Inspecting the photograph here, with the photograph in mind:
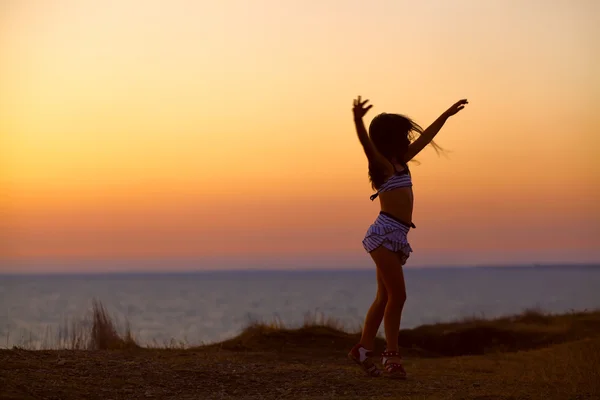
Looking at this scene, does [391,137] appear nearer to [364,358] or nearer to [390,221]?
[390,221]

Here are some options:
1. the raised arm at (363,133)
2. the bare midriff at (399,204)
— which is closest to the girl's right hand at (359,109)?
the raised arm at (363,133)

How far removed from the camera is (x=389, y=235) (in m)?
7.79

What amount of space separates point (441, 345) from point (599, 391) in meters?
7.12

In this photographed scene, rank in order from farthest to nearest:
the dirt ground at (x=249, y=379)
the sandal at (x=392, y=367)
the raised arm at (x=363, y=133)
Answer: the sandal at (x=392, y=367)
the raised arm at (x=363, y=133)
the dirt ground at (x=249, y=379)

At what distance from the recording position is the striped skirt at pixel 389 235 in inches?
307

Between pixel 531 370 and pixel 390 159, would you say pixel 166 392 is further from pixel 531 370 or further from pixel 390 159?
pixel 531 370

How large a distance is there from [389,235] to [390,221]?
13cm

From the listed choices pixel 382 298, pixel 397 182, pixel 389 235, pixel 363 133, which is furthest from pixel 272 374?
pixel 363 133

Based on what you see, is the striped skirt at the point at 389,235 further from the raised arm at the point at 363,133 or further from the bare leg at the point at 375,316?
the raised arm at the point at 363,133

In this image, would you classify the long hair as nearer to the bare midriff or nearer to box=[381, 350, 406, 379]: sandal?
the bare midriff

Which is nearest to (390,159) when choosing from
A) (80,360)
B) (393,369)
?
(393,369)

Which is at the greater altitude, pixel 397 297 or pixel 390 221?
pixel 390 221

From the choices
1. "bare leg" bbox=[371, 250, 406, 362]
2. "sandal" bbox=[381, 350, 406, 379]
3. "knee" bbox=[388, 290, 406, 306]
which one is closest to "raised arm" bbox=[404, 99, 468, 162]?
"bare leg" bbox=[371, 250, 406, 362]

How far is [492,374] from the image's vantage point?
885 cm
